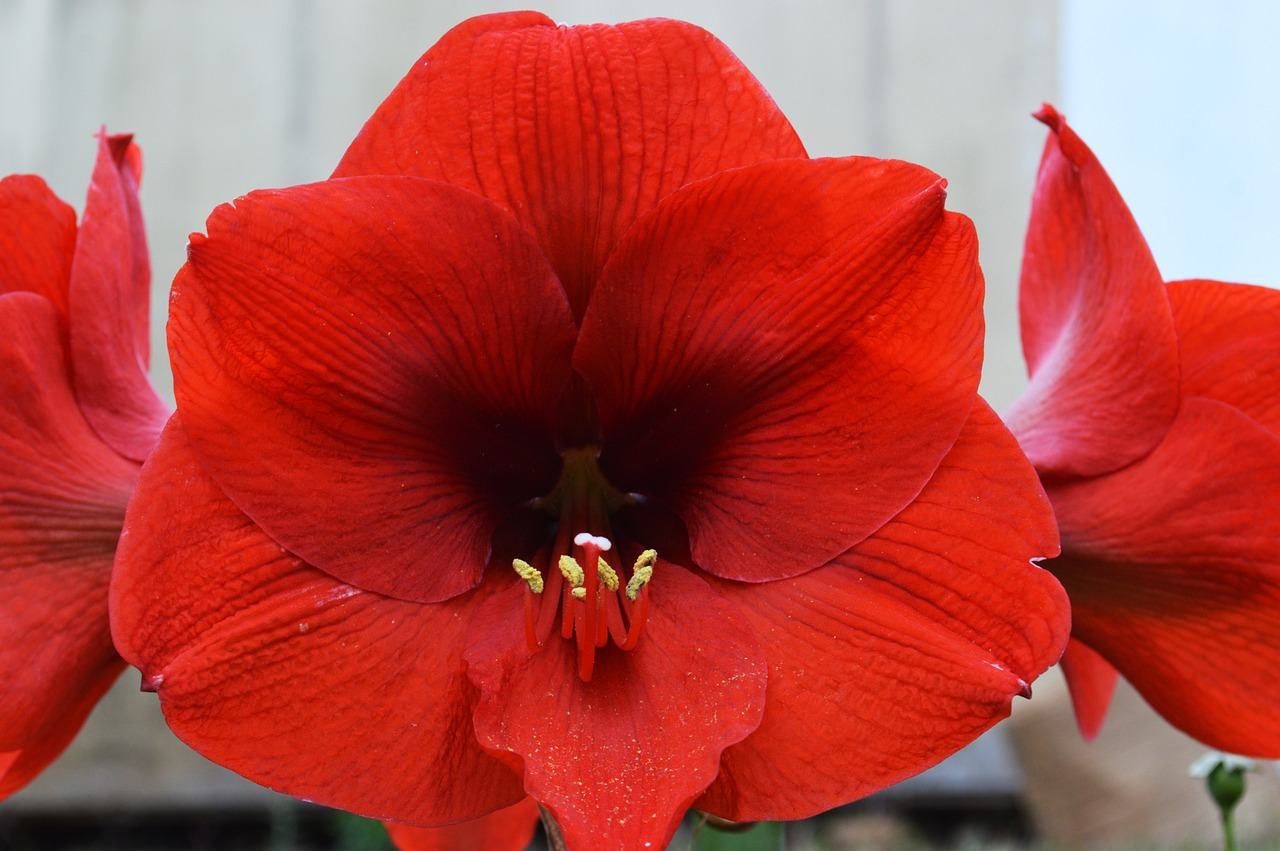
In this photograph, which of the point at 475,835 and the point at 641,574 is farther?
the point at 475,835

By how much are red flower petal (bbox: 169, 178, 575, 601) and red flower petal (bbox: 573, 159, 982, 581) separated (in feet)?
0.15

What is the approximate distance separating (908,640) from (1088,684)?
27 cm

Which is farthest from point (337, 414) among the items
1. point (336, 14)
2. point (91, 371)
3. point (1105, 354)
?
point (336, 14)

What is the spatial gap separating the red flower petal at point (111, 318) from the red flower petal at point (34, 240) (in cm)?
2

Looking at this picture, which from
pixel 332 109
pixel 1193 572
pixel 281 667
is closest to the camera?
pixel 281 667

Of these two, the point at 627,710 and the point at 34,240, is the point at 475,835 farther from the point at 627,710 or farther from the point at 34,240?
the point at 34,240

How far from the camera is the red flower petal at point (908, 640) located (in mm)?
477

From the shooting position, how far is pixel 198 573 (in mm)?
483

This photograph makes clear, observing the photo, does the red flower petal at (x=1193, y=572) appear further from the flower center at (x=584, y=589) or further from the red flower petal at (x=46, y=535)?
the red flower petal at (x=46, y=535)

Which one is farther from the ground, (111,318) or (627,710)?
(111,318)

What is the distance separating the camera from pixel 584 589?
517 mm

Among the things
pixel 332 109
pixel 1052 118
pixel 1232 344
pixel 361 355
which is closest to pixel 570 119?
pixel 361 355

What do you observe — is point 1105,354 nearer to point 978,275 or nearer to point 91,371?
point 978,275

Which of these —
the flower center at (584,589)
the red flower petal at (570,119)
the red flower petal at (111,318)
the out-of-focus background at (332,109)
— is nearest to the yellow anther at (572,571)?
the flower center at (584,589)
